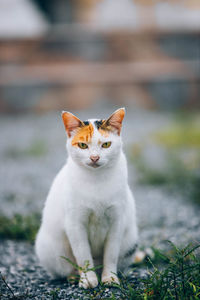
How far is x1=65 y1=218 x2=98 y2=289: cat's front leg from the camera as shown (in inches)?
82.0

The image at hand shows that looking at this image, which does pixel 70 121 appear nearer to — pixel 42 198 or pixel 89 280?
pixel 89 280

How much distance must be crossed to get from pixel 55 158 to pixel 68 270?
3634mm

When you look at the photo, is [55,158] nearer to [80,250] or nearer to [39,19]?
[80,250]

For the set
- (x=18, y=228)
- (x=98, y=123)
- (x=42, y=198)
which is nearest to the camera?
(x=98, y=123)

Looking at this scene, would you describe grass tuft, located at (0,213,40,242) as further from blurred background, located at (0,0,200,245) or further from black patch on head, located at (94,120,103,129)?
black patch on head, located at (94,120,103,129)

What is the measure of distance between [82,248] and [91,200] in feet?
1.02

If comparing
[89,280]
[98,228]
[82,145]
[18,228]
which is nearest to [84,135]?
[82,145]

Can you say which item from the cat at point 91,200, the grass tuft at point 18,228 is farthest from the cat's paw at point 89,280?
the grass tuft at point 18,228

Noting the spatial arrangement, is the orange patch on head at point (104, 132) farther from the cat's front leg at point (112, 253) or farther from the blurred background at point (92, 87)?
the blurred background at point (92, 87)

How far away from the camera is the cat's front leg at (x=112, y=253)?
213 centimetres

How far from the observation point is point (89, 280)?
2.15 metres

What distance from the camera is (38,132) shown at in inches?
292

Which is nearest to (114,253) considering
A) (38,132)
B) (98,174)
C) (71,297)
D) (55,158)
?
(71,297)

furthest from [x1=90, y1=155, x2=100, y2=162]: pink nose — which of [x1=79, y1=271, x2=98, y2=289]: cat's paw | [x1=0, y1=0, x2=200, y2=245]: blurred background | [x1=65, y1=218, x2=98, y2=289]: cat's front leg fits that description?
[x1=0, y1=0, x2=200, y2=245]: blurred background
